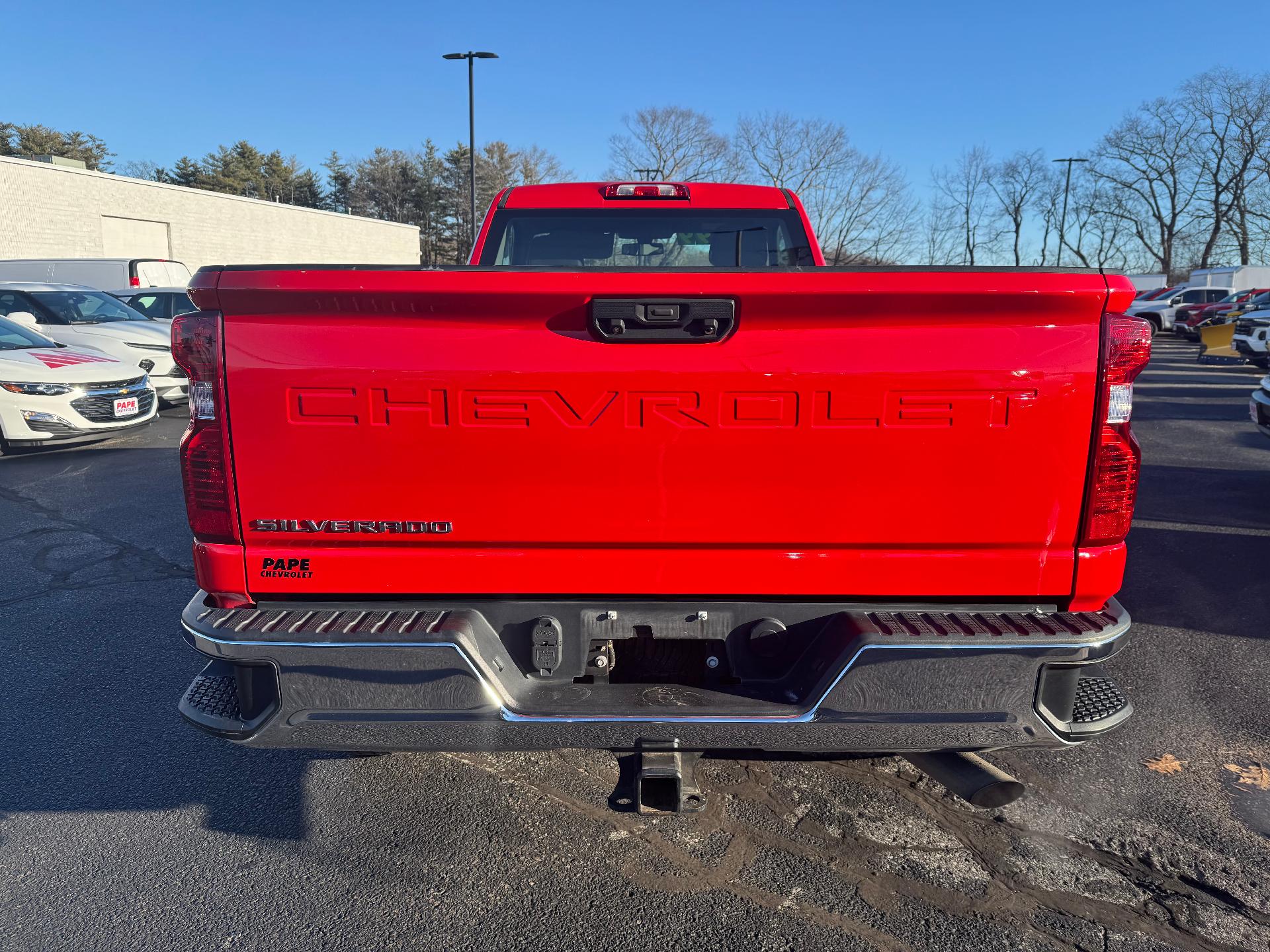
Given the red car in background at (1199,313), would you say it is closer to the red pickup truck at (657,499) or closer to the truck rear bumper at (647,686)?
the red pickup truck at (657,499)

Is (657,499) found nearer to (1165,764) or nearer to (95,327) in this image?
(1165,764)

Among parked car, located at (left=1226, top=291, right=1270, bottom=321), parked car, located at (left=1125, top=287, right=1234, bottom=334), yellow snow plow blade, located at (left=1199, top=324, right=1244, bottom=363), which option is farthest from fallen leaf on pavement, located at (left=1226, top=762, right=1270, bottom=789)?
parked car, located at (left=1125, top=287, right=1234, bottom=334)

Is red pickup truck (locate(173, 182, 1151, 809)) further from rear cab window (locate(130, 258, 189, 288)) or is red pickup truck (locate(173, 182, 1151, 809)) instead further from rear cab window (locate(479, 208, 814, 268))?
rear cab window (locate(130, 258, 189, 288))

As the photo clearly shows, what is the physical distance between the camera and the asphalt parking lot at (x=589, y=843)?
2539 millimetres

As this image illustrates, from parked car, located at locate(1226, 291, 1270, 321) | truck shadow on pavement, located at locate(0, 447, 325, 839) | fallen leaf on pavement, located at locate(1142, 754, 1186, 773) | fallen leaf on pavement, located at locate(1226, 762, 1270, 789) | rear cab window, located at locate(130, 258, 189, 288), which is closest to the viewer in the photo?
truck shadow on pavement, located at locate(0, 447, 325, 839)

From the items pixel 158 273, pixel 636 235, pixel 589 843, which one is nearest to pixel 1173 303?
pixel 158 273

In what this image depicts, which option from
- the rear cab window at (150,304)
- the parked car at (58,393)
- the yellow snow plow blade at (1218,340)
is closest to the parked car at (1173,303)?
the yellow snow plow blade at (1218,340)

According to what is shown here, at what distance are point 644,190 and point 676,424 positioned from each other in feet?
8.26

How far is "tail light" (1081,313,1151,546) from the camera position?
7.37ft

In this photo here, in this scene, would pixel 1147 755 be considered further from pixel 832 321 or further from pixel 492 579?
pixel 492 579

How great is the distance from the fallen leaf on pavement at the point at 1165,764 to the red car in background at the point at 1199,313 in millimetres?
33147

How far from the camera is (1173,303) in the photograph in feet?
125

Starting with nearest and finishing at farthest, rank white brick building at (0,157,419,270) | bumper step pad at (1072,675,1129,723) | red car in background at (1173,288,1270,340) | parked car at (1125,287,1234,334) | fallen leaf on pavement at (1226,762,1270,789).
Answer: bumper step pad at (1072,675,1129,723) → fallen leaf on pavement at (1226,762,1270,789) → white brick building at (0,157,419,270) → red car in background at (1173,288,1270,340) → parked car at (1125,287,1234,334)

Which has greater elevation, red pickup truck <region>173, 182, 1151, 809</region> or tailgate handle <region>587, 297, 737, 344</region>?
tailgate handle <region>587, 297, 737, 344</region>
